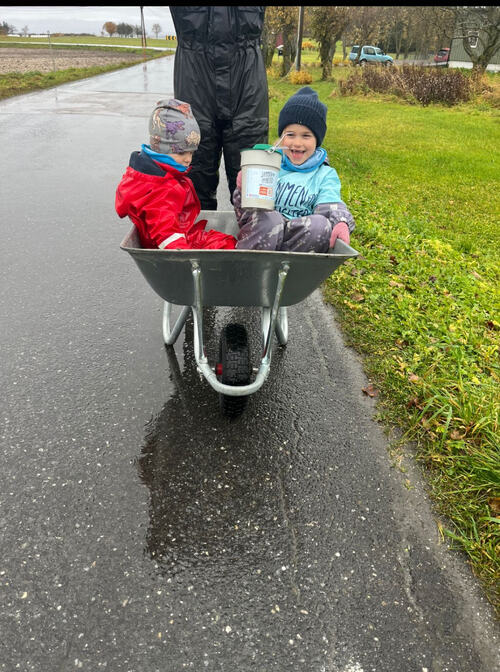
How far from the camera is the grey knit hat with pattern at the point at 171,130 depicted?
253 centimetres

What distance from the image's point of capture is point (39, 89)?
1617 centimetres

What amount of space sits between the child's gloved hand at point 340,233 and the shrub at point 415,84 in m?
16.8

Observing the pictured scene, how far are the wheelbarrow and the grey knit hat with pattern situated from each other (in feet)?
1.56

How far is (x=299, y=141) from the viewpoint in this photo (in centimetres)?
293

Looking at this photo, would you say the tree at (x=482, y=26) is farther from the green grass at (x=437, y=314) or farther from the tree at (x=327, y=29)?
the green grass at (x=437, y=314)

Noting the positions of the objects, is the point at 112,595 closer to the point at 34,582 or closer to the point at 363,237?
the point at 34,582

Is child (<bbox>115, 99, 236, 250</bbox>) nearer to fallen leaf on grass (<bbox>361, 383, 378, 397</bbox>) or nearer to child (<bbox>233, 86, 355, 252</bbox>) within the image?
child (<bbox>233, 86, 355, 252</bbox>)

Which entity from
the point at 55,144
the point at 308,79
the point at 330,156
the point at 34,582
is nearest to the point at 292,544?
the point at 34,582

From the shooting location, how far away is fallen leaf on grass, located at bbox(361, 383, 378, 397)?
309 centimetres

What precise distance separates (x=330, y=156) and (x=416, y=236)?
13.8 feet

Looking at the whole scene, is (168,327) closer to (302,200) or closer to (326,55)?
(302,200)

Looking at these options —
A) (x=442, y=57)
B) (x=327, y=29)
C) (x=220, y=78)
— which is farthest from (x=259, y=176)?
(x=442, y=57)

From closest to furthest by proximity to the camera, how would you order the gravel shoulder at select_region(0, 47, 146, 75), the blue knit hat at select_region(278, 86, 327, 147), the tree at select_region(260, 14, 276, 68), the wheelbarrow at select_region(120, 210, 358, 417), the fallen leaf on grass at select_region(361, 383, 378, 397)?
1. the wheelbarrow at select_region(120, 210, 358, 417)
2. the blue knit hat at select_region(278, 86, 327, 147)
3. the fallen leaf on grass at select_region(361, 383, 378, 397)
4. the gravel shoulder at select_region(0, 47, 146, 75)
5. the tree at select_region(260, 14, 276, 68)

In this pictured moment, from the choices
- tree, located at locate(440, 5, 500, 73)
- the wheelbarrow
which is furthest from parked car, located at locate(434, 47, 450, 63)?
the wheelbarrow
